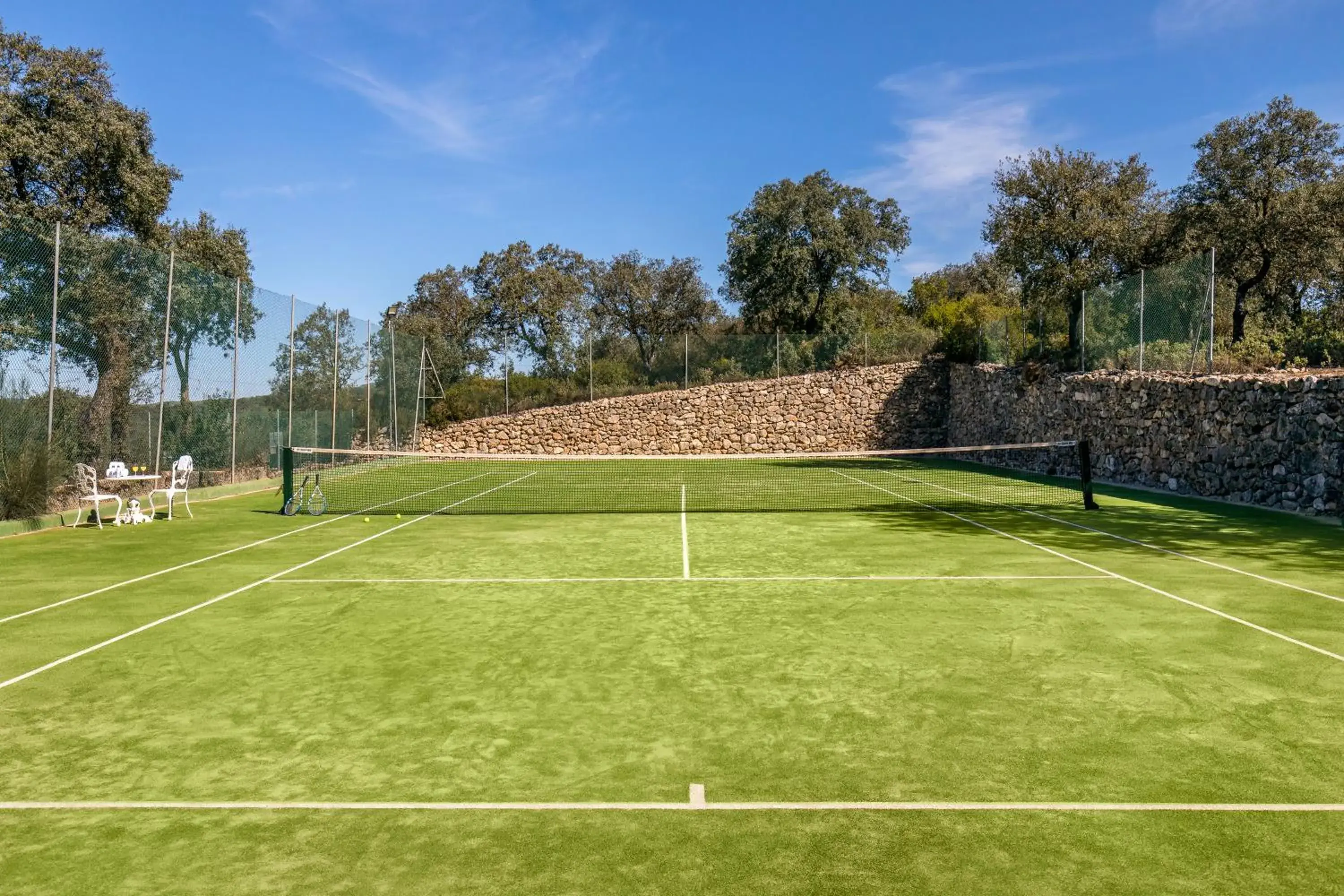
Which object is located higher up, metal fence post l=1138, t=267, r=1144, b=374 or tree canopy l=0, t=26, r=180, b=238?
tree canopy l=0, t=26, r=180, b=238

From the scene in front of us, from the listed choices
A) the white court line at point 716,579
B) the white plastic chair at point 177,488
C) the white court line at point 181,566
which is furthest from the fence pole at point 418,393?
the white court line at point 716,579

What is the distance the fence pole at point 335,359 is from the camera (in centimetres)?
2139

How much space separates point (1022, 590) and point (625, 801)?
16.8ft

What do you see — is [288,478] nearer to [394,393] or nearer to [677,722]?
[677,722]

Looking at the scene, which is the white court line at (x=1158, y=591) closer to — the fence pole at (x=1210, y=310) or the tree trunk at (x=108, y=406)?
the fence pole at (x=1210, y=310)

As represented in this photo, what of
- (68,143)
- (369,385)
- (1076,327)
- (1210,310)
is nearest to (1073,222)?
(1076,327)

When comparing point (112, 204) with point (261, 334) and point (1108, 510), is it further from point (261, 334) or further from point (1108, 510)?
point (1108, 510)

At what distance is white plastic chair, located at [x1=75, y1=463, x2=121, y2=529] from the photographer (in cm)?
1180

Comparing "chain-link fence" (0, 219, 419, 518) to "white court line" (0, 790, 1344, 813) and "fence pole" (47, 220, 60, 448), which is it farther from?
"white court line" (0, 790, 1344, 813)

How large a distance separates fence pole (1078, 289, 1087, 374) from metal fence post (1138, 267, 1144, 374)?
7.99 feet

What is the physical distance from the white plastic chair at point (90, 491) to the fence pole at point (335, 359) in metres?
8.36

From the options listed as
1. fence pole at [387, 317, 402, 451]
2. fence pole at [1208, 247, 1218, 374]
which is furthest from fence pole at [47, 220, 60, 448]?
fence pole at [1208, 247, 1218, 374]

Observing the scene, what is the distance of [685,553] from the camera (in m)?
9.80

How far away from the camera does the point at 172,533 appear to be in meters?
11.5
